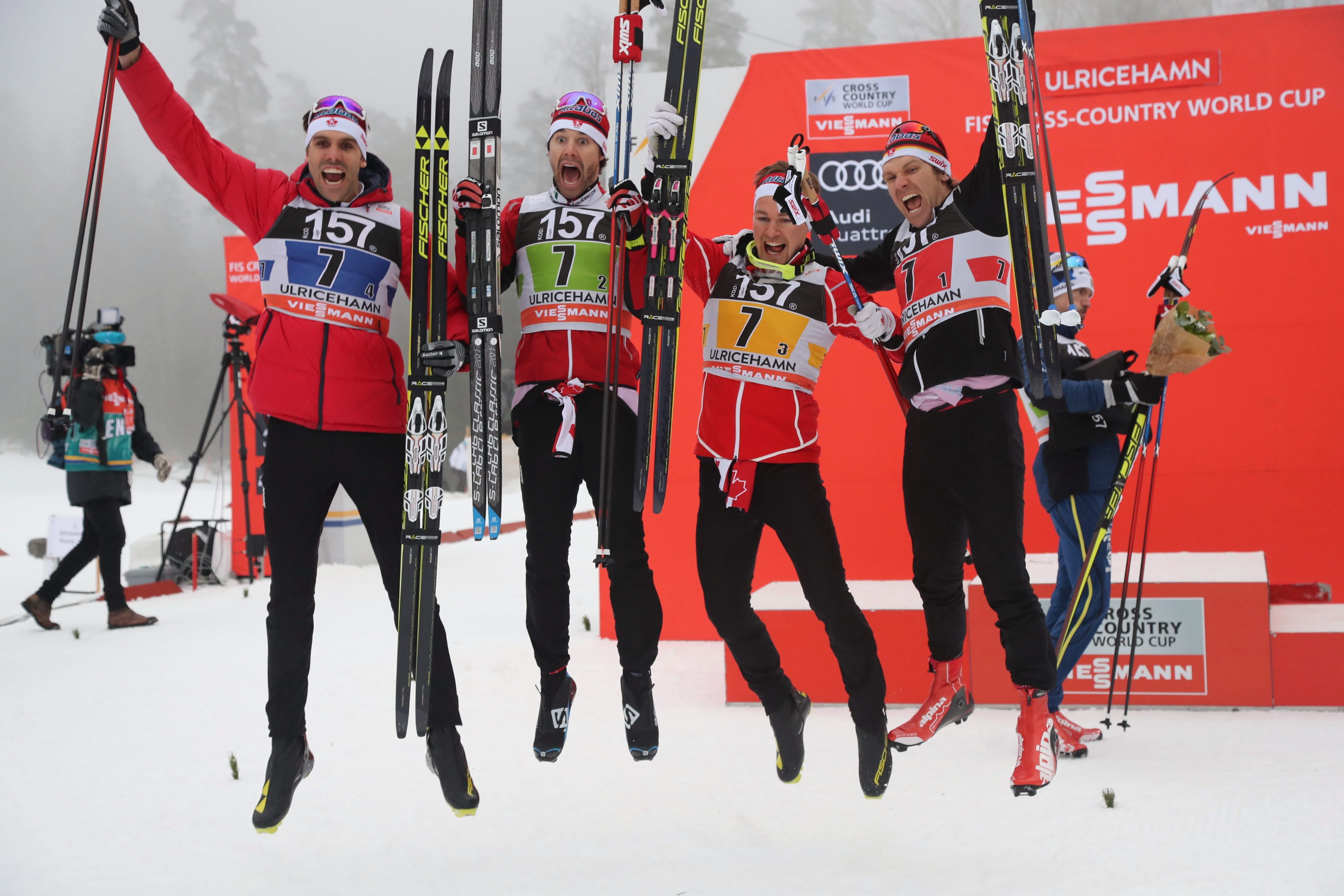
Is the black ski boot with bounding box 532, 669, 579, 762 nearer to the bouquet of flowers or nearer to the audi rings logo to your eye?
the bouquet of flowers

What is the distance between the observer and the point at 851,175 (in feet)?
18.7

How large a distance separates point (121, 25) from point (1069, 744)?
12.7ft

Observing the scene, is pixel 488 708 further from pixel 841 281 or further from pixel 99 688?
pixel 841 281

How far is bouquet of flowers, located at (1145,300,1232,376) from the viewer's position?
8.27ft

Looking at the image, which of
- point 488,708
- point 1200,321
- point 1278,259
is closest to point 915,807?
point 1200,321

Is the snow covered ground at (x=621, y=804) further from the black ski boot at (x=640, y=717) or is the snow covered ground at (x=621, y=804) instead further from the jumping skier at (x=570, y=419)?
the jumping skier at (x=570, y=419)

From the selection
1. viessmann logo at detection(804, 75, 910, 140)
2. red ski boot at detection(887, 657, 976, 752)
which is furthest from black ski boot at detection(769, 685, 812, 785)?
viessmann logo at detection(804, 75, 910, 140)

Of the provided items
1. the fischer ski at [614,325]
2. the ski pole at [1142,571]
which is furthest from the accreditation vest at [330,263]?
the ski pole at [1142,571]

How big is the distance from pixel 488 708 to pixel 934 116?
13.5 feet

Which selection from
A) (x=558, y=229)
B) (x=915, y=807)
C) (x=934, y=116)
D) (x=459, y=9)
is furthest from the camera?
(x=459, y=9)

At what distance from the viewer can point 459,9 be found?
21.8 meters

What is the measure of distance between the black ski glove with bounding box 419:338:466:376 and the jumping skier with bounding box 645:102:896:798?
0.69m

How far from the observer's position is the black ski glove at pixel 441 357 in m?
2.53

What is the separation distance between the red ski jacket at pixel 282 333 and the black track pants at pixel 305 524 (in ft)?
0.20
